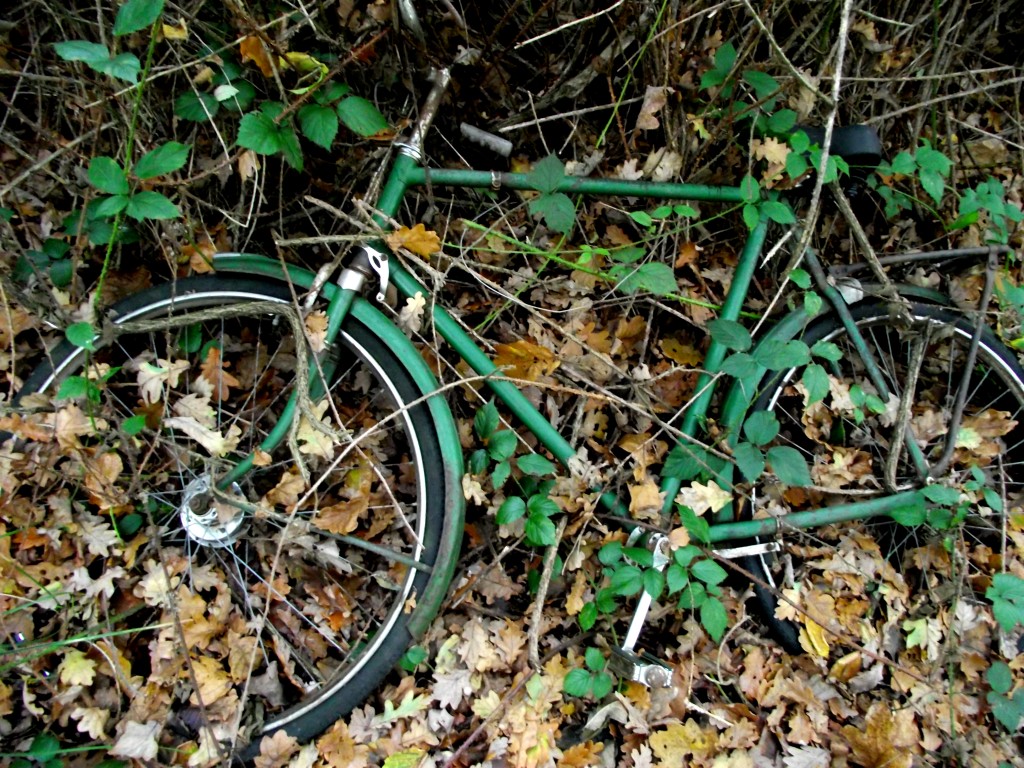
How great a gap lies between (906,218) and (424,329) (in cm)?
249

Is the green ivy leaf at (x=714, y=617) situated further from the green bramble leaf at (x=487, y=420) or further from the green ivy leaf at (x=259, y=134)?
the green ivy leaf at (x=259, y=134)

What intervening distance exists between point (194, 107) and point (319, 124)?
607mm

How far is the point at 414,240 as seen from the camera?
2.27 metres

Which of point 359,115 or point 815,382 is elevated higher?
point 359,115

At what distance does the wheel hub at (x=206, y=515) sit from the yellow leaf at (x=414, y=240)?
1076 mm

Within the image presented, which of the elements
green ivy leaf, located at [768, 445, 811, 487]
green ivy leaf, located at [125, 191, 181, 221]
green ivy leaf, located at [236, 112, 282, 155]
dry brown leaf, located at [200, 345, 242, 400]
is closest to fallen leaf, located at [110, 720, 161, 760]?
A: dry brown leaf, located at [200, 345, 242, 400]

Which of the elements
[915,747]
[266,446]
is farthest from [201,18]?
[915,747]

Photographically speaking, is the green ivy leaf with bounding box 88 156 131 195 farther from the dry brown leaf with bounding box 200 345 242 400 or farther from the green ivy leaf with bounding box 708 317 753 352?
the green ivy leaf with bounding box 708 317 753 352

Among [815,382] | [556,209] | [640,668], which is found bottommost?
[640,668]

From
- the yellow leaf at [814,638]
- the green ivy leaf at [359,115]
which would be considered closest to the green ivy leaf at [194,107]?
the green ivy leaf at [359,115]

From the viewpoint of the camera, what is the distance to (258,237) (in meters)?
2.84

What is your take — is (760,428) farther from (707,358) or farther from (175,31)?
(175,31)

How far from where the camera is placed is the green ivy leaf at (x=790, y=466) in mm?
2225

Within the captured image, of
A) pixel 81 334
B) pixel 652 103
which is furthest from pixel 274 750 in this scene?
pixel 652 103
